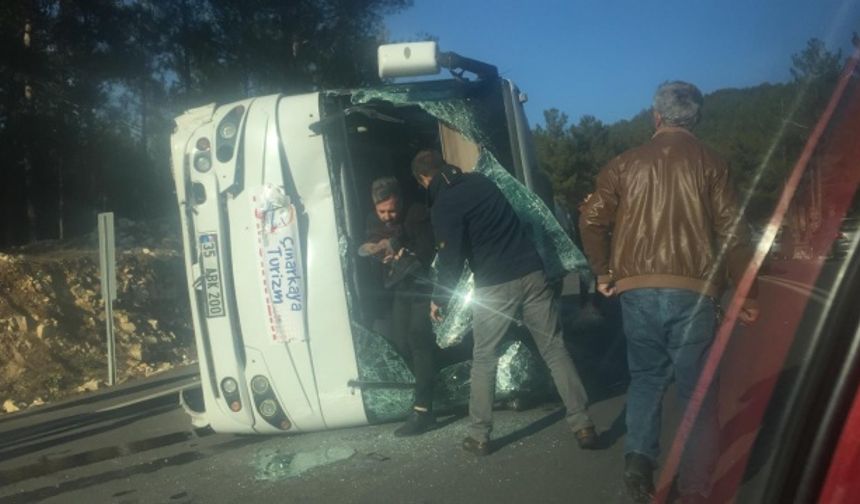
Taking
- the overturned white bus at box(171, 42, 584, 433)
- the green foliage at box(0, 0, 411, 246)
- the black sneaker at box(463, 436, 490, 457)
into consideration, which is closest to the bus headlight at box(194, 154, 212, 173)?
the overturned white bus at box(171, 42, 584, 433)

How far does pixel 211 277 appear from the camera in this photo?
18.4 ft

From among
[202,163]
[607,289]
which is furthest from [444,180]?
[202,163]

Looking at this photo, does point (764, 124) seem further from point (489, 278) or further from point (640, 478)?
point (489, 278)

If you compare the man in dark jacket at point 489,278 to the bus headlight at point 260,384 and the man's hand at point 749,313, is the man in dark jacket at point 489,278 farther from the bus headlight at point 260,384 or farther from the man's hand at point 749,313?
the man's hand at point 749,313

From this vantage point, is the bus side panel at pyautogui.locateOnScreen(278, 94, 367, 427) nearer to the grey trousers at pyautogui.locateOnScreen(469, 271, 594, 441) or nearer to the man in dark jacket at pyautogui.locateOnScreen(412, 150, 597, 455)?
the man in dark jacket at pyautogui.locateOnScreen(412, 150, 597, 455)

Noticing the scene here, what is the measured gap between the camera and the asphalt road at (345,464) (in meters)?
4.71

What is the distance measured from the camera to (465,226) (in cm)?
525

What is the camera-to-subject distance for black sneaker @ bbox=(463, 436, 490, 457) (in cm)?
520

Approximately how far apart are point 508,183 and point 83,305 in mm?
11725

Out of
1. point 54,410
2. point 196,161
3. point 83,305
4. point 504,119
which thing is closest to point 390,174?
point 504,119

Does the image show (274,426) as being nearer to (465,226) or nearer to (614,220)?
(465,226)

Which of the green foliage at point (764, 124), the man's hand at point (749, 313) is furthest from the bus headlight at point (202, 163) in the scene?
the man's hand at point (749, 313)

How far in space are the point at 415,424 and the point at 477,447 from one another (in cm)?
65

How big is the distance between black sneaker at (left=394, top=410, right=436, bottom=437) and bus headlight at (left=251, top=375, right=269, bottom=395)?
89 cm
